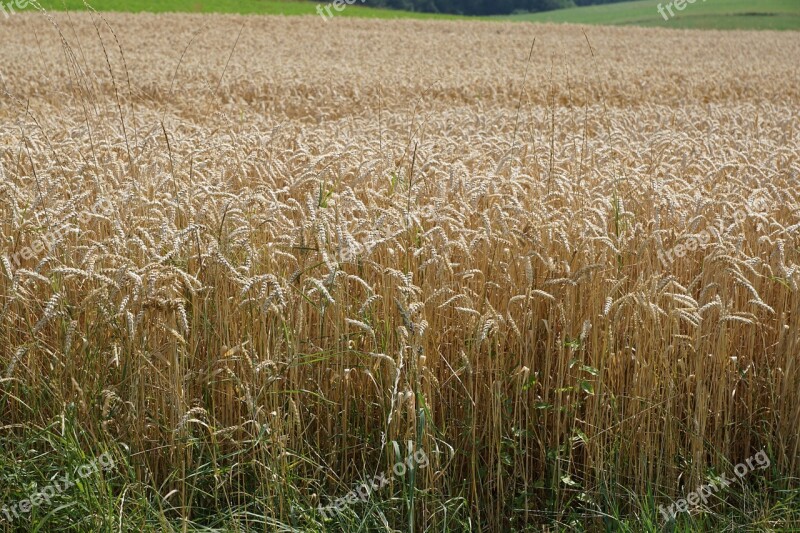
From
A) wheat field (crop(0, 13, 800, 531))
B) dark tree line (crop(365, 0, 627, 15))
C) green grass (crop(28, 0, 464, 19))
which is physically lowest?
wheat field (crop(0, 13, 800, 531))

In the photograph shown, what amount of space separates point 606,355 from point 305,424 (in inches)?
50.0

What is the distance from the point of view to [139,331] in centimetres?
322

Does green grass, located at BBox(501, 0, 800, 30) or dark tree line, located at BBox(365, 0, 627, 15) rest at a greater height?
dark tree line, located at BBox(365, 0, 627, 15)

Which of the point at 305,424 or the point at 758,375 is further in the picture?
the point at 758,375

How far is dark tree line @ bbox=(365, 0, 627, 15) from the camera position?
72.2 meters

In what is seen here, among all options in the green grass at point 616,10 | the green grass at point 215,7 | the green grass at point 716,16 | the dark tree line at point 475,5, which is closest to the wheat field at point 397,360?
the green grass at point 616,10

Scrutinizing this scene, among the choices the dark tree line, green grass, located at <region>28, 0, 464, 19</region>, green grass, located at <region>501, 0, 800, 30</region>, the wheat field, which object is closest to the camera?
the wheat field

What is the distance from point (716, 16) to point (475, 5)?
2504 cm

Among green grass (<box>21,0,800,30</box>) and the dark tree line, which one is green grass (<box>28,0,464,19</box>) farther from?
the dark tree line

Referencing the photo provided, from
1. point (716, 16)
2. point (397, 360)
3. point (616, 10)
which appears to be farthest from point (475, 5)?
point (397, 360)

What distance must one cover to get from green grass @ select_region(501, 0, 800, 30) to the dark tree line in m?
6.79

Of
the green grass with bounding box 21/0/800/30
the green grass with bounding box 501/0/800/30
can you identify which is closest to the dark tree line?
the green grass with bounding box 21/0/800/30

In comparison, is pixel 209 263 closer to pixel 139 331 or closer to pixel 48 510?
pixel 139 331

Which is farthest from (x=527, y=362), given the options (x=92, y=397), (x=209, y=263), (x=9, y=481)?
(x=9, y=481)
